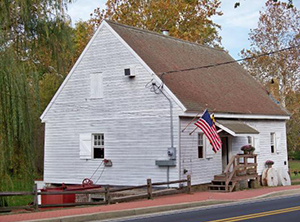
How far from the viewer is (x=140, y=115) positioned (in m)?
21.5

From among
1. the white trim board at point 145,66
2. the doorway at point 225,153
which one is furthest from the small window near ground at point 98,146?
the doorway at point 225,153

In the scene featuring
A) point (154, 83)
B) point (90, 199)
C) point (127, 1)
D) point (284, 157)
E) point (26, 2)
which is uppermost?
point (127, 1)

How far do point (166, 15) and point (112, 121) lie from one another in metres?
17.5

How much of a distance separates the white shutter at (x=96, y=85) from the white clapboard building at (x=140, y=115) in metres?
0.05

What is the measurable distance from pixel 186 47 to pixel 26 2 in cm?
1360

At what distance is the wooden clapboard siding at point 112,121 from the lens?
21000 millimetres

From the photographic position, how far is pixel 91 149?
22.8 m

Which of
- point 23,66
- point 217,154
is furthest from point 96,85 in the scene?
point 23,66

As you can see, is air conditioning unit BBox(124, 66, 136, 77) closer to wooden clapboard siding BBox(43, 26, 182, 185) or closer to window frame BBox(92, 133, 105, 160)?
wooden clapboard siding BBox(43, 26, 182, 185)

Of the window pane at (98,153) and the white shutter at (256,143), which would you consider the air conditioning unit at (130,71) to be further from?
the white shutter at (256,143)

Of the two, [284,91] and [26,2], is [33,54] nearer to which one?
[26,2]

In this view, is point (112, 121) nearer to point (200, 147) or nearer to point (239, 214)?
point (200, 147)

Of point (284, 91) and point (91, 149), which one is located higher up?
point (284, 91)

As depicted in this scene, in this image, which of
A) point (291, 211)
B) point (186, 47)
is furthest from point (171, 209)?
point (186, 47)
